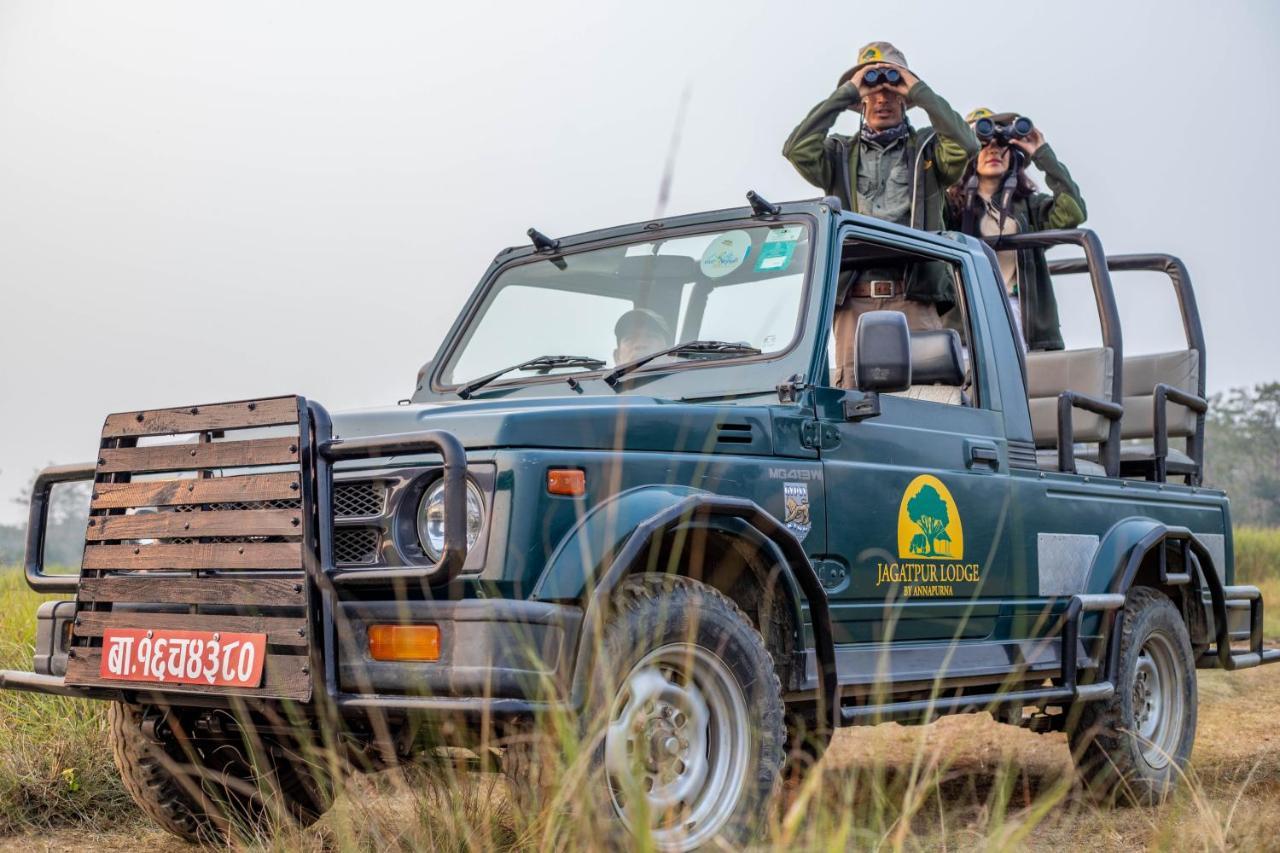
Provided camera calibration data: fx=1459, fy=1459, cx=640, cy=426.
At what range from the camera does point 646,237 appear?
17.6ft

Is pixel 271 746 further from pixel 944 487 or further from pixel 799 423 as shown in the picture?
pixel 944 487

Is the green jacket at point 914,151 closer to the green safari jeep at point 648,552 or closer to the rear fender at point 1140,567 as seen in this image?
the green safari jeep at point 648,552

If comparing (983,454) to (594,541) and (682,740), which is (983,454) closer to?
(682,740)

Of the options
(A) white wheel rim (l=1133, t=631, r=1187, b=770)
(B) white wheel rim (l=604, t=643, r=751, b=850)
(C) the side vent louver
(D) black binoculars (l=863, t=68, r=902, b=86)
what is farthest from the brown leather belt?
(B) white wheel rim (l=604, t=643, r=751, b=850)

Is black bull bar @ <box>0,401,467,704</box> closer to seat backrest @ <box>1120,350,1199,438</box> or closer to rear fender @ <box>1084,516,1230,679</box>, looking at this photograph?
rear fender @ <box>1084,516,1230,679</box>

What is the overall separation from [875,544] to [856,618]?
25cm

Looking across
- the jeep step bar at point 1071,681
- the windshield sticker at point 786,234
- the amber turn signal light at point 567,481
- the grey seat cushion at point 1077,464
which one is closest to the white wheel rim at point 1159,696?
the jeep step bar at point 1071,681

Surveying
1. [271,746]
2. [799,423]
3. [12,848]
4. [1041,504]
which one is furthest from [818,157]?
[12,848]

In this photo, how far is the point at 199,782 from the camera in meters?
4.58

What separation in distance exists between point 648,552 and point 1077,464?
2791 mm

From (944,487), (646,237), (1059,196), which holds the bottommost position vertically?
(944,487)

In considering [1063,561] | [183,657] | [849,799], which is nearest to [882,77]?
[1063,561]

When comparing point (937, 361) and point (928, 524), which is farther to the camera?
point (928, 524)

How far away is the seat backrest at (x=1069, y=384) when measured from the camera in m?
6.16
